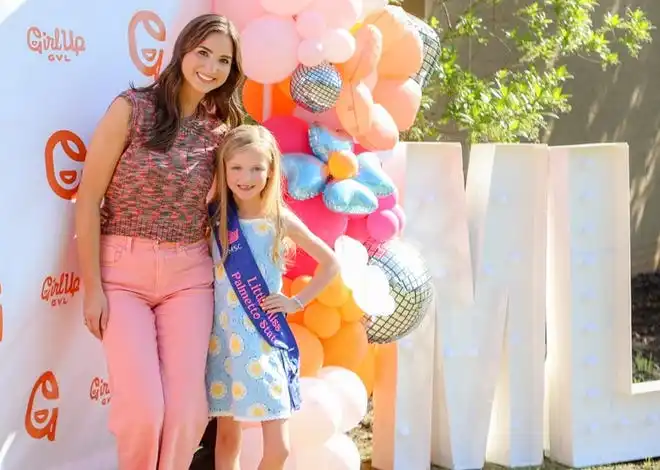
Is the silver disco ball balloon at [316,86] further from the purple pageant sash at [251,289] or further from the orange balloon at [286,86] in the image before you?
the purple pageant sash at [251,289]

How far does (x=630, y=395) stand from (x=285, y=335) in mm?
1923

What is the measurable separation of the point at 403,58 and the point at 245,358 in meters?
1.32

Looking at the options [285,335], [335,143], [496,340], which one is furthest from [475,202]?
[285,335]

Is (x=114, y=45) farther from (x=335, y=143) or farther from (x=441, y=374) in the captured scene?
(x=441, y=374)

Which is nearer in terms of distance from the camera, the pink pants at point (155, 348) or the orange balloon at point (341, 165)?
the pink pants at point (155, 348)

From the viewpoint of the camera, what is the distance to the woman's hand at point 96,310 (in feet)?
8.93

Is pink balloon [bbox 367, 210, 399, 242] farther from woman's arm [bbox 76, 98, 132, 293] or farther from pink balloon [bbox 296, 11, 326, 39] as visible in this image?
woman's arm [bbox 76, 98, 132, 293]

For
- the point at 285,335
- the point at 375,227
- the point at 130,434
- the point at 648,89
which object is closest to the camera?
the point at 130,434

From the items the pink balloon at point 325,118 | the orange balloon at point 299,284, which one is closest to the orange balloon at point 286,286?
the orange balloon at point 299,284

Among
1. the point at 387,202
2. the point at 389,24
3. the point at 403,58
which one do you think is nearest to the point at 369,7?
the point at 389,24

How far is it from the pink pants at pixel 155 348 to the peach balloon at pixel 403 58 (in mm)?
1096

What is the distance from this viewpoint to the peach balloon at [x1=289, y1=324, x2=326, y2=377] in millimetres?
3201

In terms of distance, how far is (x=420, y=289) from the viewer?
11.4ft

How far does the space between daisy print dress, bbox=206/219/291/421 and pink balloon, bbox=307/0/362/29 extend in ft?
2.51
